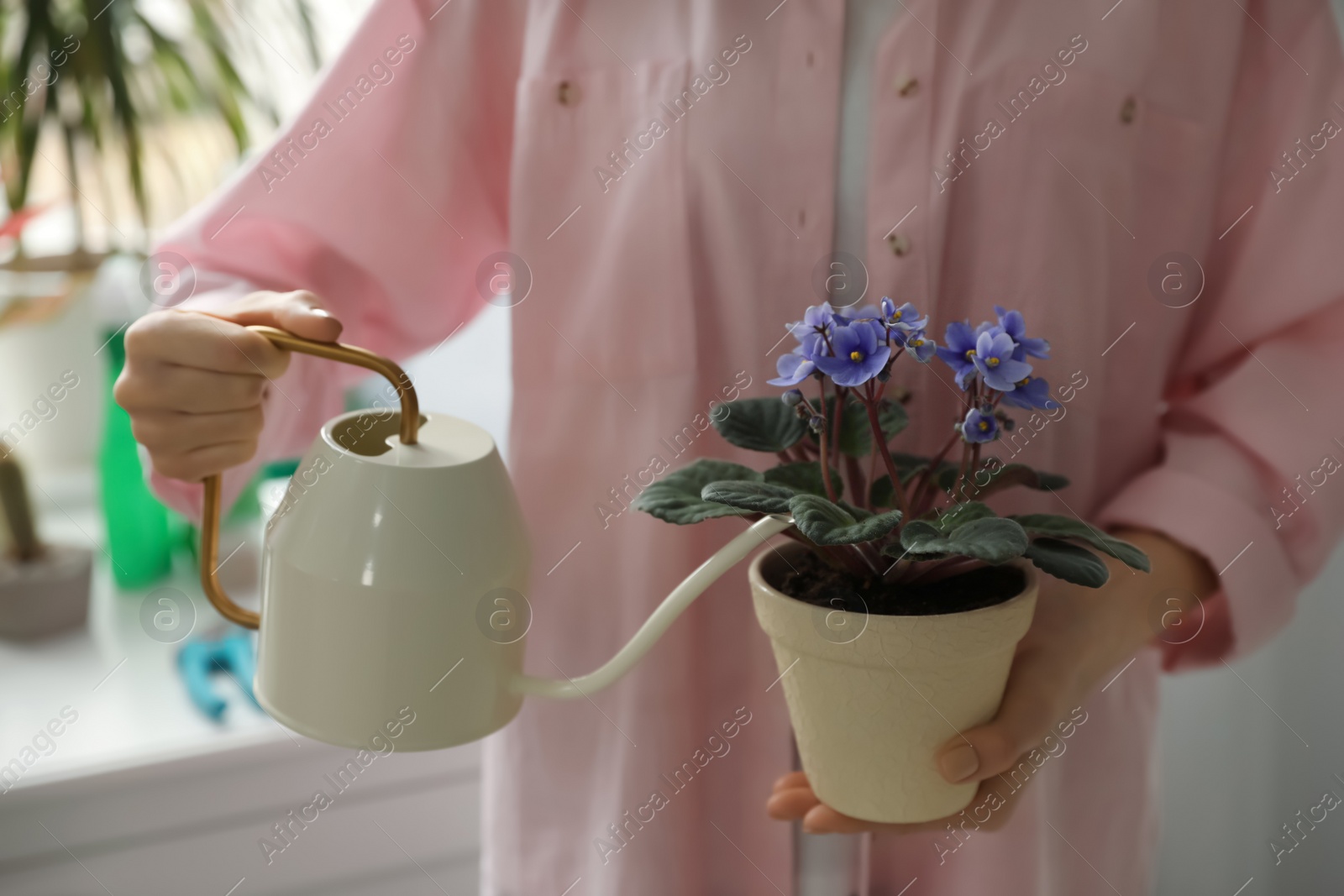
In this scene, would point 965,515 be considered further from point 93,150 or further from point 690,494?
point 93,150

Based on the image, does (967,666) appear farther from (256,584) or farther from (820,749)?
(256,584)

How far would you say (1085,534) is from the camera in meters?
0.42

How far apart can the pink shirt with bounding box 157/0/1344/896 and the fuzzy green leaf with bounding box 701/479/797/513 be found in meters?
0.19

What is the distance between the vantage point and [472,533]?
1.46 feet

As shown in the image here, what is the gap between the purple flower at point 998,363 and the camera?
1.34ft

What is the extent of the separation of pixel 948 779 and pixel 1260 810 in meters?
0.56

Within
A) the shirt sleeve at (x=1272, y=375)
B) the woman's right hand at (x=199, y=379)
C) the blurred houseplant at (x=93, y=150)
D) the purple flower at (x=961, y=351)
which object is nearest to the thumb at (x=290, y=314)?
the woman's right hand at (x=199, y=379)

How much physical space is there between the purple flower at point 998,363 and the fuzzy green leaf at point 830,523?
68 mm

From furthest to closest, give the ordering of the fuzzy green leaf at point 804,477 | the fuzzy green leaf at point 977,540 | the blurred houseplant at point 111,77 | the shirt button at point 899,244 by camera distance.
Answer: the blurred houseplant at point 111,77, the shirt button at point 899,244, the fuzzy green leaf at point 804,477, the fuzzy green leaf at point 977,540

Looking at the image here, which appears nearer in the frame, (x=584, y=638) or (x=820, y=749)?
(x=820, y=749)

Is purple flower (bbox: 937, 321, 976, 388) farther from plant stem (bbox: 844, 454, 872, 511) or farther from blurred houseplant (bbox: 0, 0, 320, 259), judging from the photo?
blurred houseplant (bbox: 0, 0, 320, 259)

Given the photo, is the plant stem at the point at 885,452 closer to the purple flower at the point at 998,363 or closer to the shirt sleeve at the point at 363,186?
the purple flower at the point at 998,363

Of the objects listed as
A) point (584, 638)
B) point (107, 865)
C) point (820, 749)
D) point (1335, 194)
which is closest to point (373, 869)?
point (107, 865)

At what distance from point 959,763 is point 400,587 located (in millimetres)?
251
